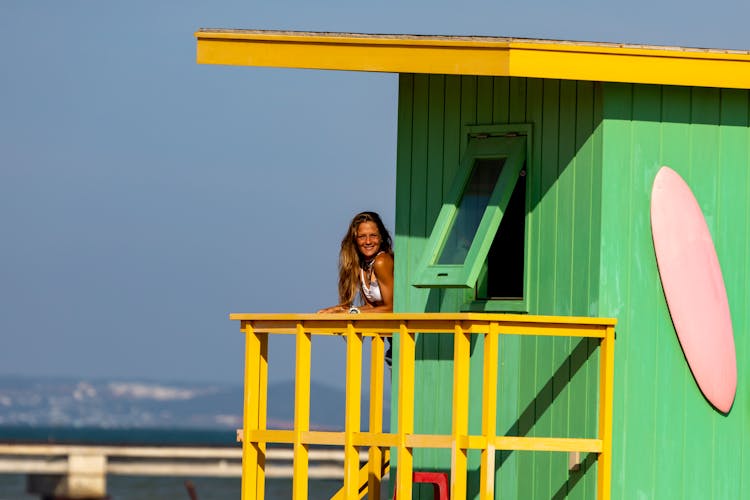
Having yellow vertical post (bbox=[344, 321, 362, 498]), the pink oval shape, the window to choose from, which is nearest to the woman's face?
the window

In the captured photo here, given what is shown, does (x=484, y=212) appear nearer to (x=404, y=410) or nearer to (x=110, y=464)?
(x=404, y=410)

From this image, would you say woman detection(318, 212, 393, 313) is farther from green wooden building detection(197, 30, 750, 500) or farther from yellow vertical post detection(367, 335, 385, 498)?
yellow vertical post detection(367, 335, 385, 498)

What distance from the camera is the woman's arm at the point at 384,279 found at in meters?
12.8

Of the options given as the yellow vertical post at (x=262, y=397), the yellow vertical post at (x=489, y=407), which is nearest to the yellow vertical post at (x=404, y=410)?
the yellow vertical post at (x=489, y=407)

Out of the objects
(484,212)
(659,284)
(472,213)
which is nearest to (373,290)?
(472,213)

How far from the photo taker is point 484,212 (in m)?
11.9

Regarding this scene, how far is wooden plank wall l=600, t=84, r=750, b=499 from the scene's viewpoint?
457 inches

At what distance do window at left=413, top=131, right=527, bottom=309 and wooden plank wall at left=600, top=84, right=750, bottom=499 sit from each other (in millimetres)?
711

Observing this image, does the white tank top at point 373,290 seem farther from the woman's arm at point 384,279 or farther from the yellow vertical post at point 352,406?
the yellow vertical post at point 352,406

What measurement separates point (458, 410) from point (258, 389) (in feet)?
5.54

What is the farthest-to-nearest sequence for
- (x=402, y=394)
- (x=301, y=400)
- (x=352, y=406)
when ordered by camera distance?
(x=301, y=400) < (x=352, y=406) < (x=402, y=394)

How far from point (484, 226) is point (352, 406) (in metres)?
1.40

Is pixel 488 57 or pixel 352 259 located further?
pixel 352 259

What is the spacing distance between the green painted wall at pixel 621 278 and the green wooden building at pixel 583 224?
11 mm
